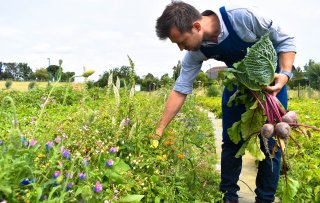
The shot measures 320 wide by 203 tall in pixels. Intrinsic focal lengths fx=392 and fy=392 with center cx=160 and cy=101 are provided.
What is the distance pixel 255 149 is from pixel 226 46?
0.76 meters

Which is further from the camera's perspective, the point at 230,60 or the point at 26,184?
the point at 230,60

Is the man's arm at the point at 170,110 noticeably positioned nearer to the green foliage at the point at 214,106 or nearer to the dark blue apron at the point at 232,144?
the dark blue apron at the point at 232,144

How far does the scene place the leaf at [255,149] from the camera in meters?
2.61

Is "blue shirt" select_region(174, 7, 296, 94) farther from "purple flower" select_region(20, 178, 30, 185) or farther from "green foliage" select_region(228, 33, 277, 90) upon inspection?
"purple flower" select_region(20, 178, 30, 185)

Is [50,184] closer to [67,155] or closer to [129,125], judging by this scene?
[67,155]

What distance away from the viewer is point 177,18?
2520 millimetres

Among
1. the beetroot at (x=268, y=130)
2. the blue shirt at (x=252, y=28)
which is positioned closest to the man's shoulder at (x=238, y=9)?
the blue shirt at (x=252, y=28)

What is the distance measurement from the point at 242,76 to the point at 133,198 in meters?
1.05

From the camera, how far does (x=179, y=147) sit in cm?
329

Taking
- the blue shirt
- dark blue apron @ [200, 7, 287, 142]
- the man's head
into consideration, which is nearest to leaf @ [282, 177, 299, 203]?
dark blue apron @ [200, 7, 287, 142]

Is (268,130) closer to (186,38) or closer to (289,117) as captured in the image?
(289,117)

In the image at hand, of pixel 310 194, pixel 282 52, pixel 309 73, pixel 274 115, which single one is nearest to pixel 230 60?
pixel 282 52

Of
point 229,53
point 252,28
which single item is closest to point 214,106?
point 229,53

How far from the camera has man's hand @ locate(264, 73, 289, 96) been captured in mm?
2509
